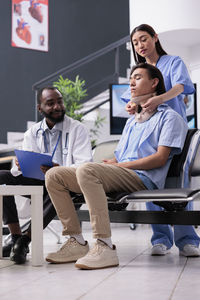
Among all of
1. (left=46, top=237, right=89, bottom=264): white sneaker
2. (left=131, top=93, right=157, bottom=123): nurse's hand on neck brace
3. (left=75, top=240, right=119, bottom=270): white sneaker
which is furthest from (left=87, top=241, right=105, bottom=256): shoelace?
(left=131, top=93, right=157, bottom=123): nurse's hand on neck brace

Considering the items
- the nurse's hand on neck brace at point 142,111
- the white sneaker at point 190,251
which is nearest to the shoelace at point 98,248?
the white sneaker at point 190,251

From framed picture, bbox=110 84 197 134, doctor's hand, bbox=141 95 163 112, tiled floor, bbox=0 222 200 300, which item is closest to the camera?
tiled floor, bbox=0 222 200 300

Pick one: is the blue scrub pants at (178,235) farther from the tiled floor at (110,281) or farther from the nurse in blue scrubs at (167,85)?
the tiled floor at (110,281)

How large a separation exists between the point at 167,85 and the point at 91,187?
92 centimetres

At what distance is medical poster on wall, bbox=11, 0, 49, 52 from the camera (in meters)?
8.28

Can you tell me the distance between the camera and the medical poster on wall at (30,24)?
8278 millimetres

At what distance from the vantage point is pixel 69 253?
2236 millimetres

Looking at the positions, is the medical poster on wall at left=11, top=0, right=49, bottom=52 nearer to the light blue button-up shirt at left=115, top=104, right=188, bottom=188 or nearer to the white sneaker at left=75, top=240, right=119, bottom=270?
the light blue button-up shirt at left=115, top=104, right=188, bottom=188

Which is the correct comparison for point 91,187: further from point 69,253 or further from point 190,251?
point 190,251

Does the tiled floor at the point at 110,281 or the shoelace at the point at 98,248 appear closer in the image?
the tiled floor at the point at 110,281

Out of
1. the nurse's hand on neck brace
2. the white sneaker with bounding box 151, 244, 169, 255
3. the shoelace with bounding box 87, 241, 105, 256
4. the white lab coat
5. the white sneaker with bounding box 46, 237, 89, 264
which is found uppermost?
the nurse's hand on neck brace

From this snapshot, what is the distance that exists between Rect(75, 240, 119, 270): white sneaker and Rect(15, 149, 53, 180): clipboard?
0.52 meters

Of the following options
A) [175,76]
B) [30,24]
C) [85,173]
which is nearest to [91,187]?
[85,173]

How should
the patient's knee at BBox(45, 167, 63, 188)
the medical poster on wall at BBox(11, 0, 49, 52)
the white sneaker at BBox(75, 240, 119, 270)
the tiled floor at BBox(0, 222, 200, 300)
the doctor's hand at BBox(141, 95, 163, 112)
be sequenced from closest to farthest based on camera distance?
the tiled floor at BBox(0, 222, 200, 300) → the white sneaker at BBox(75, 240, 119, 270) → the patient's knee at BBox(45, 167, 63, 188) → the doctor's hand at BBox(141, 95, 163, 112) → the medical poster on wall at BBox(11, 0, 49, 52)
